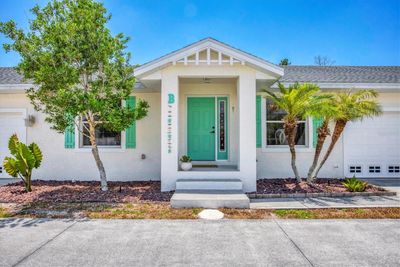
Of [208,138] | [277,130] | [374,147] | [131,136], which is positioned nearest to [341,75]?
[374,147]

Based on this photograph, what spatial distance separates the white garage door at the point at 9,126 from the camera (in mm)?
9820

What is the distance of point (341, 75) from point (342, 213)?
6928 mm

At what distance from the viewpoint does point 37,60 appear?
23.2ft

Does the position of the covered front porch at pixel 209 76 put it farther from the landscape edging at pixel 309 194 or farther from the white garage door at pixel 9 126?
the white garage door at pixel 9 126

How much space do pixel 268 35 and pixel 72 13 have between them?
13974mm

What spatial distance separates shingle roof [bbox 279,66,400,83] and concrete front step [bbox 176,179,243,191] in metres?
4.60

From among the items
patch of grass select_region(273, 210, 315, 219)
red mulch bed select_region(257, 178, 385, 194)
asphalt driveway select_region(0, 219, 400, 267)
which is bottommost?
asphalt driveway select_region(0, 219, 400, 267)

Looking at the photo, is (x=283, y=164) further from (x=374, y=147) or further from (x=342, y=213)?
(x=342, y=213)

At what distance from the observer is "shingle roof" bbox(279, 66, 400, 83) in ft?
31.9

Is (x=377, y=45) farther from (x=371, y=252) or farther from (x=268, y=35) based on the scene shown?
(x=371, y=252)

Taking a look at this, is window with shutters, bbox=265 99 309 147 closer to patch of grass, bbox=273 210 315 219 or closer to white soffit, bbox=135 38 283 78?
white soffit, bbox=135 38 283 78

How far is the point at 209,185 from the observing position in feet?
24.4

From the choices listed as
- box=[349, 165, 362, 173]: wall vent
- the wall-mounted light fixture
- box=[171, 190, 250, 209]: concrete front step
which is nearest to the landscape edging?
box=[171, 190, 250, 209]: concrete front step

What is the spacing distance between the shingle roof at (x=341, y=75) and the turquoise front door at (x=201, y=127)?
9.51ft
